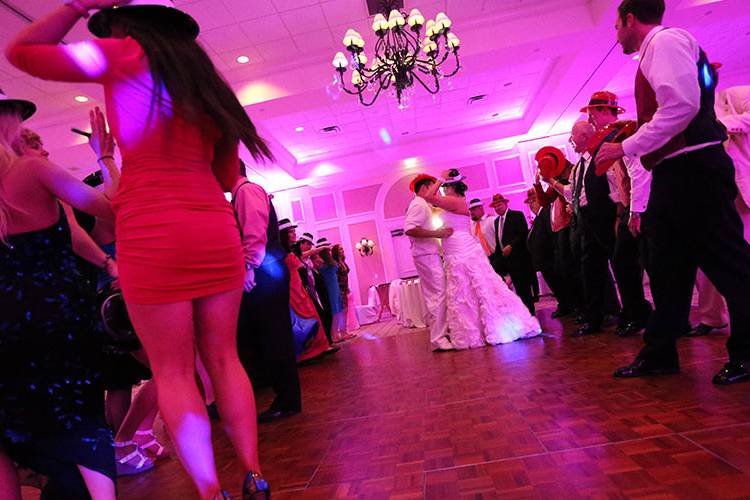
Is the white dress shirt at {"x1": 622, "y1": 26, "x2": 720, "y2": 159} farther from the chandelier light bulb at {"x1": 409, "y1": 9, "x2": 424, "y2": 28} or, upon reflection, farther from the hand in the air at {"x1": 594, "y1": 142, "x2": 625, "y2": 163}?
the chandelier light bulb at {"x1": 409, "y1": 9, "x2": 424, "y2": 28}

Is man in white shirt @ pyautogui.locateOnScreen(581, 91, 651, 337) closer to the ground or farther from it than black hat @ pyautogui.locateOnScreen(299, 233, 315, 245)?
closer to the ground

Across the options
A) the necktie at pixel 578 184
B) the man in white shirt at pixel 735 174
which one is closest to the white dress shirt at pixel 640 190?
the man in white shirt at pixel 735 174

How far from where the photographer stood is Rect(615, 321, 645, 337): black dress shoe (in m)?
3.17

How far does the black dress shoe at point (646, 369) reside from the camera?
205 cm

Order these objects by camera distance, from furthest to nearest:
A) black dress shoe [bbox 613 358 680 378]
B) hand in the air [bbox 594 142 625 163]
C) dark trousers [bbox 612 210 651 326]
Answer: dark trousers [bbox 612 210 651 326]
black dress shoe [bbox 613 358 680 378]
hand in the air [bbox 594 142 625 163]

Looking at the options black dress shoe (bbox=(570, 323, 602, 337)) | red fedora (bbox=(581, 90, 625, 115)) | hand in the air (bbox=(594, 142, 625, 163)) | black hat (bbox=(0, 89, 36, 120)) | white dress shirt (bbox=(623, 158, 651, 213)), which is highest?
red fedora (bbox=(581, 90, 625, 115))

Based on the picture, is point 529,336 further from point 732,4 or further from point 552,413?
point 732,4

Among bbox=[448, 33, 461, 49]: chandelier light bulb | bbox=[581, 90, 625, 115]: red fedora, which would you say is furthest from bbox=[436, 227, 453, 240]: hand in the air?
bbox=[448, 33, 461, 49]: chandelier light bulb

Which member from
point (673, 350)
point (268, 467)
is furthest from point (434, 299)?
point (268, 467)

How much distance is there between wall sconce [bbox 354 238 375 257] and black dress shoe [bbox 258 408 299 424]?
942 centimetres

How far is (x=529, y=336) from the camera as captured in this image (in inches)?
154

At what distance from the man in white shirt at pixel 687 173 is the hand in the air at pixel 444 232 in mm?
2304

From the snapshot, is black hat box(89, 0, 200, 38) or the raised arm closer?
black hat box(89, 0, 200, 38)

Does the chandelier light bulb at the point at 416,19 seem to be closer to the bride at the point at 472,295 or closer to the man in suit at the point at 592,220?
the bride at the point at 472,295
